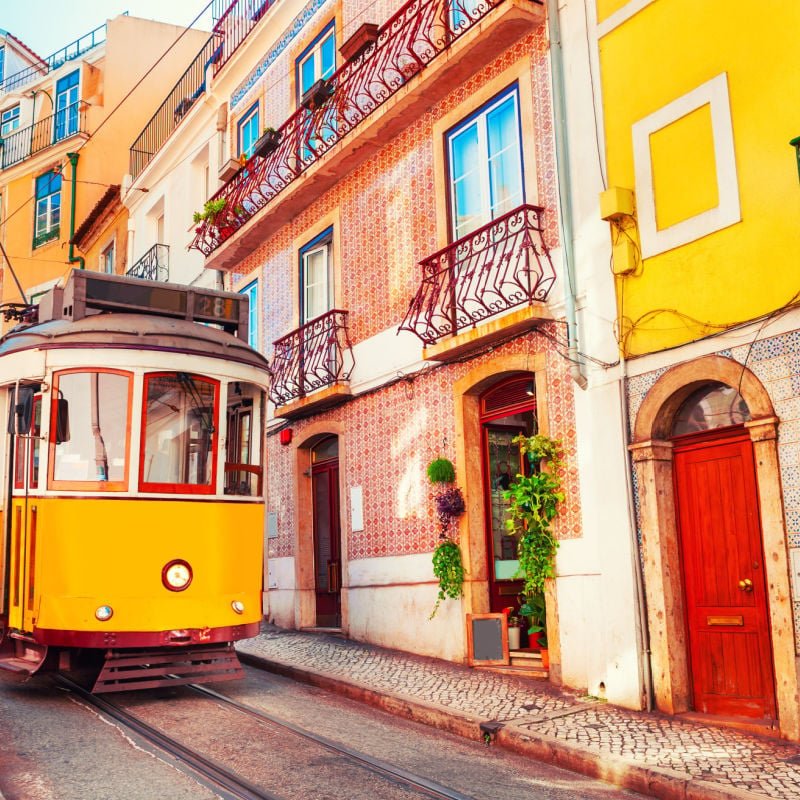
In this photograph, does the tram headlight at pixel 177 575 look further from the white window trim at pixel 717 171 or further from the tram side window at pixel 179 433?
the white window trim at pixel 717 171

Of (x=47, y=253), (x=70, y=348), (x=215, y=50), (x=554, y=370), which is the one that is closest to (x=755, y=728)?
(x=554, y=370)

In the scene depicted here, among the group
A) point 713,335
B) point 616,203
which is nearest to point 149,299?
point 616,203

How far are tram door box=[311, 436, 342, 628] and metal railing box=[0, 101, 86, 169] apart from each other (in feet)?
58.0

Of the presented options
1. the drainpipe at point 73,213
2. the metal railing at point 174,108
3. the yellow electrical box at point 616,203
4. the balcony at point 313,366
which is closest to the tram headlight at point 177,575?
the yellow electrical box at point 616,203

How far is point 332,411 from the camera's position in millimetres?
13078

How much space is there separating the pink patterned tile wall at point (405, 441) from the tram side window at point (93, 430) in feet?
12.8

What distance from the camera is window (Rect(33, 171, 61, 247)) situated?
91.7 feet

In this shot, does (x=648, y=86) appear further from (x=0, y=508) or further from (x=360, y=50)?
(x=0, y=508)

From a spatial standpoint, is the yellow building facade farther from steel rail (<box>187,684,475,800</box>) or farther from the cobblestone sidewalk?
steel rail (<box>187,684,475,800</box>)

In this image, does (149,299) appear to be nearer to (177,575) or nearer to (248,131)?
(177,575)

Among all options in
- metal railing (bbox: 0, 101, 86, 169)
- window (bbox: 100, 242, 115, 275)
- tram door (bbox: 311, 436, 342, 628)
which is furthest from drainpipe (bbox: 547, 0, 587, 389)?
metal railing (bbox: 0, 101, 86, 169)

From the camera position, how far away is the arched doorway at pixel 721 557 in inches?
280

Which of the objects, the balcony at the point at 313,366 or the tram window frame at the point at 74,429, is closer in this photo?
the tram window frame at the point at 74,429

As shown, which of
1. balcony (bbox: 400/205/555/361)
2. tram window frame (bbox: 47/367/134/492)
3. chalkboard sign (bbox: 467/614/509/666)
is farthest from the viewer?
chalkboard sign (bbox: 467/614/509/666)
